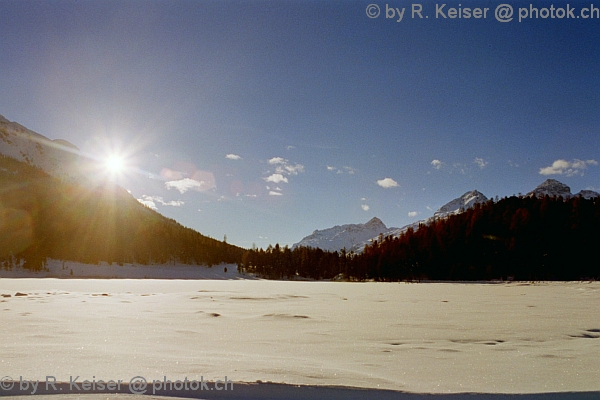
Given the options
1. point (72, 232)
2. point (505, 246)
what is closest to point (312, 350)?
point (505, 246)

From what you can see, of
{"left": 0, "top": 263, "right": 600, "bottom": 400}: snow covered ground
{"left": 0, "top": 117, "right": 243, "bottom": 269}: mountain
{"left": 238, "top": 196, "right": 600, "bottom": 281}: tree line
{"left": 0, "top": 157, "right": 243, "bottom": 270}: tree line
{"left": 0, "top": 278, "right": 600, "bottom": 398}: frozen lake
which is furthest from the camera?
{"left": 0, "top": 157, "right": 243, "bottom": 270}: tree line

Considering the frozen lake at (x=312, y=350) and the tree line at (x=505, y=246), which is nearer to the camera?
the frozen lake at (x=312, y=350)

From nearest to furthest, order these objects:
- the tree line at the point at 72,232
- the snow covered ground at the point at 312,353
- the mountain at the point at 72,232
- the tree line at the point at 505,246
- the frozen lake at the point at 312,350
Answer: the snow covered ground at the point at 312,353 < the frozen lake at the point at 312,350 < the tree line at the point at 505,246 < the mountain at the point at 72,232 < the tree line at the point at 72,232

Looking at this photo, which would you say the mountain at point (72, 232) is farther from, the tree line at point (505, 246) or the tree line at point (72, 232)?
the tree line at point (505, 246)

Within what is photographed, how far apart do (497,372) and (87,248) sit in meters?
110

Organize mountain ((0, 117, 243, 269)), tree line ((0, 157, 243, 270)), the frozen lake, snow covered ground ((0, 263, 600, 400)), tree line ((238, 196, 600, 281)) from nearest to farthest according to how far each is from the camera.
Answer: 1. snow covered ground ((0, 263, 600, 400))
2. the frozen lake
3. tree line ((238, 196, 600, 281))
4. mountain ((0, 117, 243, 269))
5. tree line ((0, 157, 243, 270))

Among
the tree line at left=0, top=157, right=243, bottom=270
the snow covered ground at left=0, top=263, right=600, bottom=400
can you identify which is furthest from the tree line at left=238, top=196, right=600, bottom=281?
the snow covered ground at left=0, top=263, right=600, bottom=400

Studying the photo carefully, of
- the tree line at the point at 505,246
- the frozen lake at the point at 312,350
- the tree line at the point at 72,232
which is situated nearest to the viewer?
the frozen lake at the point at 312,350

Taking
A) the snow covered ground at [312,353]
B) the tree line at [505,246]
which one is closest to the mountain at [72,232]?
the tree line at [505,246]

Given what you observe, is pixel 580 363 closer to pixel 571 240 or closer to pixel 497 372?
pixel 497 372

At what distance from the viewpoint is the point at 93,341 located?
4.72m

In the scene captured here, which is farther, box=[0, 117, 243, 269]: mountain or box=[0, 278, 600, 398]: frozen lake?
box=[0, 117, 243, 269]: mountain

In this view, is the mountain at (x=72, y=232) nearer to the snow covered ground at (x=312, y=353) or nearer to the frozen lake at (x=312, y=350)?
the frozen lake at (x=312, y=350)

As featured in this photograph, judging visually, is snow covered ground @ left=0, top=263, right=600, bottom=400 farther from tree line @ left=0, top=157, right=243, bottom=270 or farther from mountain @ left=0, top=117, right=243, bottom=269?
mountain @ left=0, top=117, right=243, bottom=269
